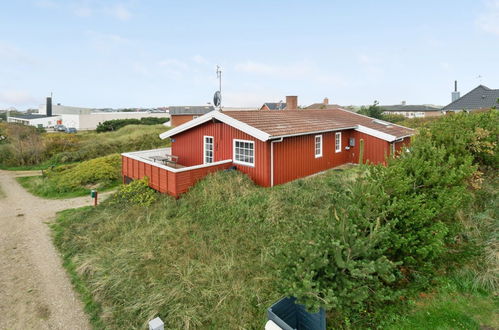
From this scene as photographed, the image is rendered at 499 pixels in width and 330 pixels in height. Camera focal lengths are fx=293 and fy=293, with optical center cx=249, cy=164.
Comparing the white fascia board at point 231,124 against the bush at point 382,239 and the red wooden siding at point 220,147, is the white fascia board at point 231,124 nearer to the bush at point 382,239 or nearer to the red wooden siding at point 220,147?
the red wooden siding at point 220,147

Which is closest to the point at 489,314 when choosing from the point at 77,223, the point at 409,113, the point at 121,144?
the point at 77,223

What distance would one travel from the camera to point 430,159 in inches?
273

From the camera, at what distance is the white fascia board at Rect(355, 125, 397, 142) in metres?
15.4

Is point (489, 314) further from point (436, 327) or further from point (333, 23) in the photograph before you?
point (333, 23)

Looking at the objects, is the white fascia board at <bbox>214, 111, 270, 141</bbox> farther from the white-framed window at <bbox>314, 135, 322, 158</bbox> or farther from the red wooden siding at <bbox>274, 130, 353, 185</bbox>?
the white-framed window at <bbox>314, 135, 322, 158</bbox>

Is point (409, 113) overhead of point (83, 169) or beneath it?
overhead

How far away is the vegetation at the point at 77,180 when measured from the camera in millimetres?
17828

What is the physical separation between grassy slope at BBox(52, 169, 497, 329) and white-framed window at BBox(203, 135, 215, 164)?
260 cm

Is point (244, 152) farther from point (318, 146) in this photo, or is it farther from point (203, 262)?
point (203, 262)

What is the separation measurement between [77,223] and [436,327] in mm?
12376

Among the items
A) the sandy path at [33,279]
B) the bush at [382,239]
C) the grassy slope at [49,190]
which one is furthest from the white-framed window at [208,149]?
the grassy slope at [49,190]

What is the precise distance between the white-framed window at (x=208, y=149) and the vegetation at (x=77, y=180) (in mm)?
7991

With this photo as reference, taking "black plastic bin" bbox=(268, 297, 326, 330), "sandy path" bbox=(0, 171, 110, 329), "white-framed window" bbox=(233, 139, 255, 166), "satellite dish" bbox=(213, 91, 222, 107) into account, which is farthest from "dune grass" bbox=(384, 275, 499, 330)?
"satellite dish" bbox=(213, 91, 222, 107)

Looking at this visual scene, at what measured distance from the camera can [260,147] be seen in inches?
468
